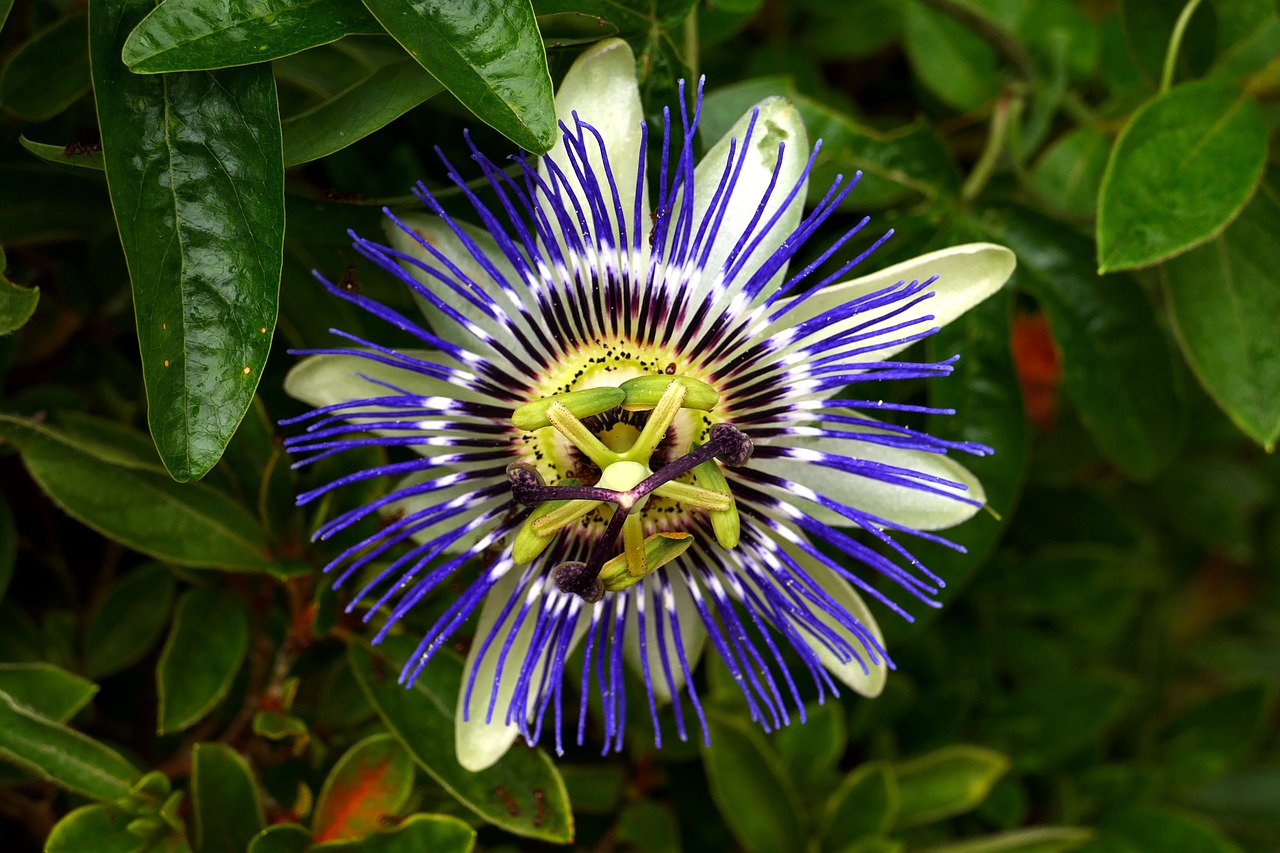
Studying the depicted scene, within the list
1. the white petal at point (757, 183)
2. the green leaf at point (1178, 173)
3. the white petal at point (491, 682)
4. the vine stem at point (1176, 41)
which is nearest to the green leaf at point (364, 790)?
the white petal at point (491, 682)

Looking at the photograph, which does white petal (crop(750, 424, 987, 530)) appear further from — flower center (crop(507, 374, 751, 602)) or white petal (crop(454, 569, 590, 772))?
white petal (crop(454, 569, 590, 772))

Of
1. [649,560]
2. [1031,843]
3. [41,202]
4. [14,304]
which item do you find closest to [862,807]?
[1031,843]

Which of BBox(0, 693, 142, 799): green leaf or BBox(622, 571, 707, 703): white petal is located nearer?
BBox(0, 693, 142, 799): green leaf

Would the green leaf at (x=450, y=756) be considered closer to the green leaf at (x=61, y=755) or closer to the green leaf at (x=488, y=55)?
the green leaf at (x=61, y=755)

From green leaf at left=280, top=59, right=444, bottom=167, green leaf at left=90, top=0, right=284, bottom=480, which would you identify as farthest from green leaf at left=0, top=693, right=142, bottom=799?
green leaf at left=280, top=59, right=444, bottom=167

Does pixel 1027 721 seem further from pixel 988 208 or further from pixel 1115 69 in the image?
pixel 1115 69

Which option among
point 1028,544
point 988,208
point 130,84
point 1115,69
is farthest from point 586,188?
point 1028,544
